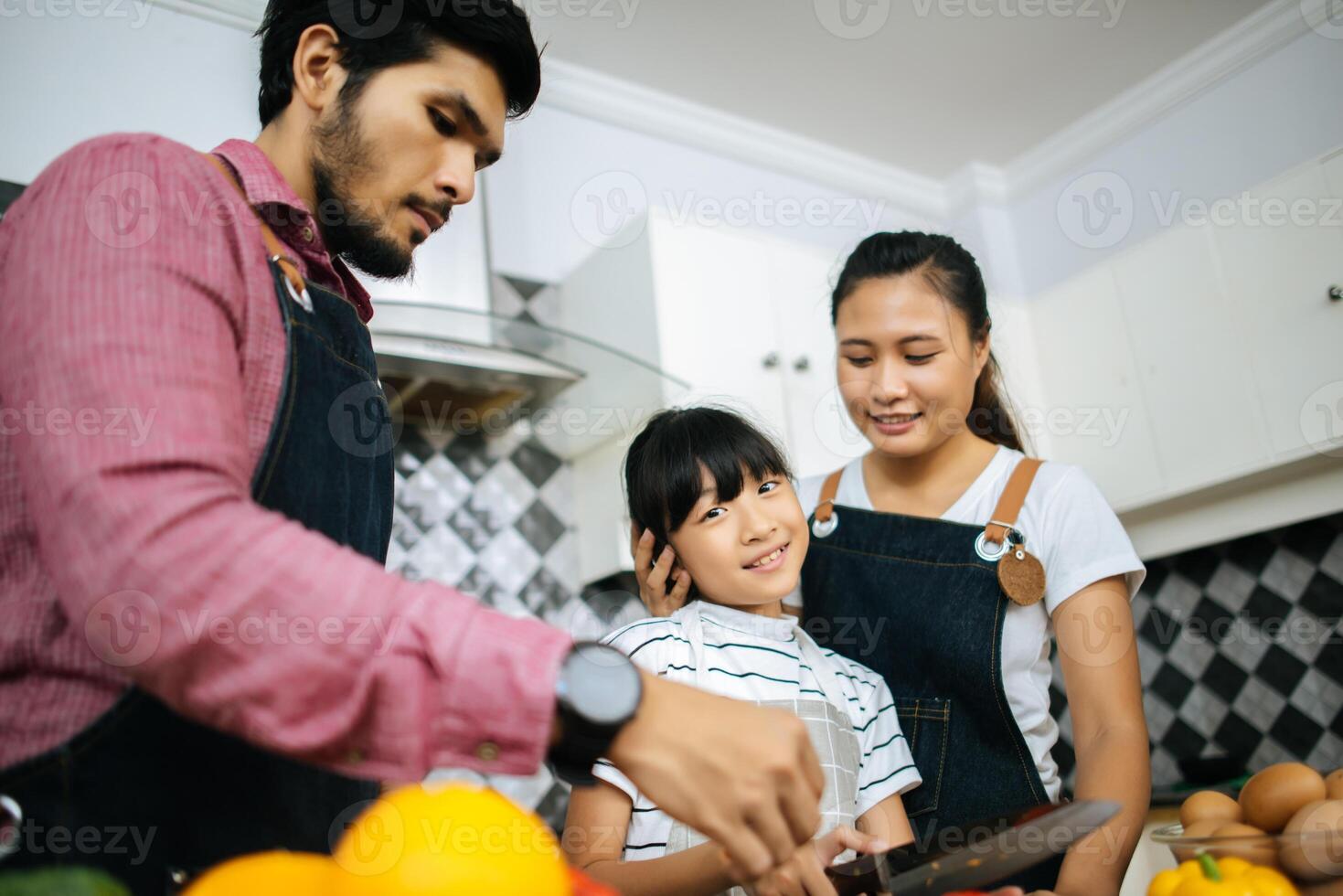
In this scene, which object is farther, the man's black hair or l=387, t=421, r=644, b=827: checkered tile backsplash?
l=387, t=421, r=644, b=827: checkered tile backsplash

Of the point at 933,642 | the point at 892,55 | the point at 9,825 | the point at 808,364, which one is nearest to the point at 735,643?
the point at 933,642

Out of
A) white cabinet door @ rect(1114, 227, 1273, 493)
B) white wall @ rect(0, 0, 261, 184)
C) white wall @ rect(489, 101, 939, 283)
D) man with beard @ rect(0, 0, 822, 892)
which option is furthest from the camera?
white wall @ rect(489, 101, 939, 283)

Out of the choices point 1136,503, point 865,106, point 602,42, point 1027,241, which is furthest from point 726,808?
point 1027,241

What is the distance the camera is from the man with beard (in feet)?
1.54

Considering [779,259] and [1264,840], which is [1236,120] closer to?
[779,259]

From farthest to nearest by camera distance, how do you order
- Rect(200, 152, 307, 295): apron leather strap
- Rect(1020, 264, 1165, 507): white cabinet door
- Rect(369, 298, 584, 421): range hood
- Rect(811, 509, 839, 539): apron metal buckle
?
Rect(1020, 264, 1165, 507): white cabinet door, Rect(369, 298, 584, 421): range hood, Rect(811, 509, 839, 539): apron metal buckle, Rect(200, 152, 307, 295): apron leather strap

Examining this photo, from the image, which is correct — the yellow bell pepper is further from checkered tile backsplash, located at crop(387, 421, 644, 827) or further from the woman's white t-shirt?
checkered tile backsplash, located at crop(387, 421, 644, 827)

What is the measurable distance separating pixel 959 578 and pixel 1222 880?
24.8 inches

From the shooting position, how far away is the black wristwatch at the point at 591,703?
19.2 inches

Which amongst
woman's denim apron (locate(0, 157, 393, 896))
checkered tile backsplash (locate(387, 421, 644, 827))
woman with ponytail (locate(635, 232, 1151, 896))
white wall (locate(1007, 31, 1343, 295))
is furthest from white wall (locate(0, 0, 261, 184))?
white wall (locate(1007, 31, 1343, 295))

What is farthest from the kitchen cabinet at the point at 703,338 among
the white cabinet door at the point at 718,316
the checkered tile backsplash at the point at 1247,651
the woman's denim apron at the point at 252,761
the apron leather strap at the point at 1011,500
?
the woman's denim apron at the point at 252,761

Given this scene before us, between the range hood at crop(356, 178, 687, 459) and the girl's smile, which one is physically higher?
the range hood at crop(356, 178, 687, 459)

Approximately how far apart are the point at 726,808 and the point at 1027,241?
2878mm

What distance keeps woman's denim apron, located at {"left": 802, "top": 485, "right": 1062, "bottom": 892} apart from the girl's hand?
0.23m
